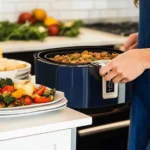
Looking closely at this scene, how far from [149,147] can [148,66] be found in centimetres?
27

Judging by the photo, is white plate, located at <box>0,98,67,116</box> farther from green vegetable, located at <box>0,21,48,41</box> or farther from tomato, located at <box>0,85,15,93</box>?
green vegetable, located at <box>0,21,48,41</box>

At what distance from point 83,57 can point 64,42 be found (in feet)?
3.98

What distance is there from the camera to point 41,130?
4.28ft

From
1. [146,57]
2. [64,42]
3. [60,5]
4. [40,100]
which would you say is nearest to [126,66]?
[146,57]

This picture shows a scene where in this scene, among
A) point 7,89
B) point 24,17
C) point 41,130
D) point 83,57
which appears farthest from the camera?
point 24,17

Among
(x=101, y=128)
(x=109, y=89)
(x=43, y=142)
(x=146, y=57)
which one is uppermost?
(x=146, y=57)

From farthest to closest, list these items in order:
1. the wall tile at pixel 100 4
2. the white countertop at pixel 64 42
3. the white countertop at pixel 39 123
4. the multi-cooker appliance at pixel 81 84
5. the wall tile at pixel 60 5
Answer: the wall tile at pixel 100 4 → the wall tile at pixel 60 5 → the white countertop at pixel 64 42 → the multi-cooker appliance at pixel 81 84 → the white countertop at pixel 39 123

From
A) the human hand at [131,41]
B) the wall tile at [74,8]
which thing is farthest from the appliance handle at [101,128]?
the wall tile at [74,8]

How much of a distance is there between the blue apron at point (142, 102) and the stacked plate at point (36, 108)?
0.32 metres

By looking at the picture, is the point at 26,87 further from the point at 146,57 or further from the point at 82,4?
the point at 82,4

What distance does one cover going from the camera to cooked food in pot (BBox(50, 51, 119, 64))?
1635 mm

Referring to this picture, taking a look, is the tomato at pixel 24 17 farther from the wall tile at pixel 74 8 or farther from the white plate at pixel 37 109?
the white plate at pixel 37 109

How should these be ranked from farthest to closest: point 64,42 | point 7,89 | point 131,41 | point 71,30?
point 71,30
point 64,42
point 131,41
point 7,89

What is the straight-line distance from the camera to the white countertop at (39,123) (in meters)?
1.27
